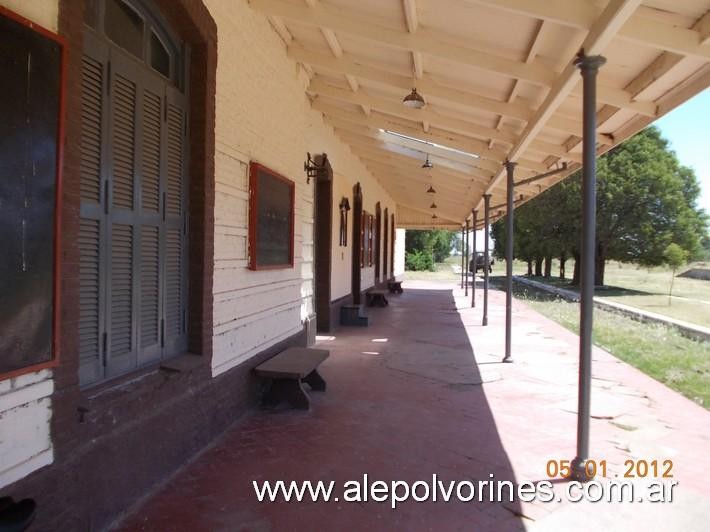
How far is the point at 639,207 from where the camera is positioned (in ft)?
72.7

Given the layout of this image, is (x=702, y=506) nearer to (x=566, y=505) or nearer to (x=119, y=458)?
(x=566, y=505)

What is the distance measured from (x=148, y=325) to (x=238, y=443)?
1.24m

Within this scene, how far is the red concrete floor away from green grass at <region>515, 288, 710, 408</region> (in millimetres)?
455

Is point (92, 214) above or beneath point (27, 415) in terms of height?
above

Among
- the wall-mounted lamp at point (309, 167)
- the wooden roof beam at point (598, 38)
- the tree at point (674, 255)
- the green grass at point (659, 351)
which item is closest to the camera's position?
the wooden roof beam at point (598, 38)

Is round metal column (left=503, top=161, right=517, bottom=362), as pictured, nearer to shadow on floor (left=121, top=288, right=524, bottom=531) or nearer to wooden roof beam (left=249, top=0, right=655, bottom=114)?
shadow on floor (left=121, top=288, right=524, bottom=531)

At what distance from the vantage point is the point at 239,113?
427 centimetres

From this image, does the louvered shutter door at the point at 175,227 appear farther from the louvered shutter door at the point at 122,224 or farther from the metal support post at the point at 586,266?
the metal support post at the point at 586,266

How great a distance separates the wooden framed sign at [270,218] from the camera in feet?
14.8

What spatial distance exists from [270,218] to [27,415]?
122 inches

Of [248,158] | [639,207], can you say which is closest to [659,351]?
[248,158]

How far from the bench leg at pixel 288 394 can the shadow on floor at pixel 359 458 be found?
0.47 feet

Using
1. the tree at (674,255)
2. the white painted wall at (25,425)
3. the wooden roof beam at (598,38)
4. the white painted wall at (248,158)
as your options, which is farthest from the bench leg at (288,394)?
the tree at (674,255)

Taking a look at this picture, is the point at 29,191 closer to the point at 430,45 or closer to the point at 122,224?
the point at 122,224
